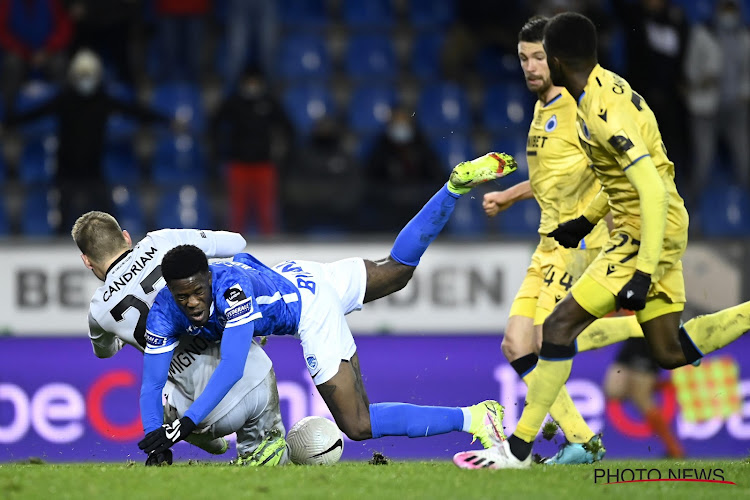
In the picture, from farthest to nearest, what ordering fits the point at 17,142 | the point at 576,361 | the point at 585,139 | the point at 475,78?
the point at 475,78, the point at 17,142, the point at 576,361, the point at 585,139

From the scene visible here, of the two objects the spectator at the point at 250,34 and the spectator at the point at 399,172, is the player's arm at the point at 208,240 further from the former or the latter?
the spectator at the point at 250,34

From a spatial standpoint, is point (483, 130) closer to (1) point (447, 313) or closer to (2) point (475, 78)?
(2) point (475, 78)

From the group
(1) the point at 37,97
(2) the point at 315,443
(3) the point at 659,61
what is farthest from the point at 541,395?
(1) the point at 37,97

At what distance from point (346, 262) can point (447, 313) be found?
3.91 metres

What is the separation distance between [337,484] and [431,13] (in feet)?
32.3

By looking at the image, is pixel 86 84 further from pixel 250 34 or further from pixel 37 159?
pixel 250 34

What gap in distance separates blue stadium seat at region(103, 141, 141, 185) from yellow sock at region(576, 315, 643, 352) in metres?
6.84

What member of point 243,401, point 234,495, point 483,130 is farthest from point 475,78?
point 234,495

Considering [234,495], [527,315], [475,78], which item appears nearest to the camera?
[234,495]

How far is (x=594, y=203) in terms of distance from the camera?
6.95 metres

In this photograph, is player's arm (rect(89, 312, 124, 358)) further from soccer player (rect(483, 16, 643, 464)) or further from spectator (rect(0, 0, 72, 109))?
spectator (rect(0, 0, 72, 109))

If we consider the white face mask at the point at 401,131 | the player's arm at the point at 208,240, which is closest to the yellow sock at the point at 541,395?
the player's arm at the point at 208,240

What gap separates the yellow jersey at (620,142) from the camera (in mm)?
6191

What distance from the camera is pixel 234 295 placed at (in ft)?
21.5
